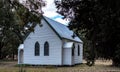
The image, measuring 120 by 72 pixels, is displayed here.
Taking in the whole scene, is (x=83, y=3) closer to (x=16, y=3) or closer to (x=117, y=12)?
(x=117, y=12)

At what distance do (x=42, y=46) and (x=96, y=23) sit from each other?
27.4 meters

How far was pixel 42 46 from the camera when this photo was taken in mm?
42562

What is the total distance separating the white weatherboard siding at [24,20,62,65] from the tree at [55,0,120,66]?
22322 mm

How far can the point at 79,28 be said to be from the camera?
62.2ft

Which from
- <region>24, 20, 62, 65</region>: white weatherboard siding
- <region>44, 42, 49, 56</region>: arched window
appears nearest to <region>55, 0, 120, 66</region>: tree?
<region>24, 20, 62, 65</region>: white weatherboard siding

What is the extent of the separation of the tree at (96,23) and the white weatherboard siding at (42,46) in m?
22.3

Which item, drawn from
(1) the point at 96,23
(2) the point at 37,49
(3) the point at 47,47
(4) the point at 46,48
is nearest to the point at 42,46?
(4) the point at 46,48

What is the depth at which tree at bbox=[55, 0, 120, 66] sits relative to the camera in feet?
42.5

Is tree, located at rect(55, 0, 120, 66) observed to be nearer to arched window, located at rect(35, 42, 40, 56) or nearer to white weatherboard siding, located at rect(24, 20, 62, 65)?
white weatherboard siding, located at rect(24, 20, 62, 65)

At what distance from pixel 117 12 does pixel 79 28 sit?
25.5ft

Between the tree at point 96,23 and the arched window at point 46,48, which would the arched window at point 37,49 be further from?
the tree at point 96,23

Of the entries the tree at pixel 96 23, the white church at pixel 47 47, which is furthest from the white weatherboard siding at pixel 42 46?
the tree at pixel 96 23

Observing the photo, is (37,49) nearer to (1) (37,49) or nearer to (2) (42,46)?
(1) (37,49)

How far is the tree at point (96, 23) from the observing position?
510 inches
